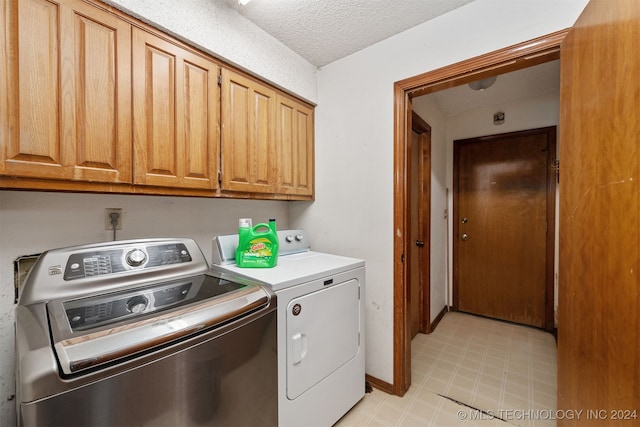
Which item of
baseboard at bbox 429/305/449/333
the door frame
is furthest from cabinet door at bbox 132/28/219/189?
baseboard at bbox 429/305/449/333

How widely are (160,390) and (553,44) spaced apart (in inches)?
85.3

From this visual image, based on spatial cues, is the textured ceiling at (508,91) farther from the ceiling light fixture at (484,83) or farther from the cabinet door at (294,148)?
the cabinet door at (294,148)

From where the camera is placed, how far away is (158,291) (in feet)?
3.64

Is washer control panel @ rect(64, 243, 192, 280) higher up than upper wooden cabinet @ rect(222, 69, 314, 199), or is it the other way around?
upper wooden cabinet @ rect(222, 69, 314, 199)

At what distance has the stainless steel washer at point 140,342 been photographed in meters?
0.65

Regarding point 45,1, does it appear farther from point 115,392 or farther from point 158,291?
point 115,392

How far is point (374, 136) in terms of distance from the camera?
1.85 metres

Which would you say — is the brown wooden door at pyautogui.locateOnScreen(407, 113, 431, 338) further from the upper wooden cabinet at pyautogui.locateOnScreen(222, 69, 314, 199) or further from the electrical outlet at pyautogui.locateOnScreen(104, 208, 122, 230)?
the electrical outlet at pyautogui.locateOnScreen(104, 208, 122, 230)

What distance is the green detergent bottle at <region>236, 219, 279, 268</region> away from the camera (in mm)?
1485

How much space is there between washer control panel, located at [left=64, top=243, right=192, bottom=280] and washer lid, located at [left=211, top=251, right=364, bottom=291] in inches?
9.9

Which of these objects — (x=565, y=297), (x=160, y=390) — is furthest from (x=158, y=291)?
(x=565, y=297)

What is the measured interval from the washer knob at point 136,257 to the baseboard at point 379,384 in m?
1.66

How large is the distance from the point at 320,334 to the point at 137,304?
2.78ft

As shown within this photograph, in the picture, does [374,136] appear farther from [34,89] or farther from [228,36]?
[34,89]
